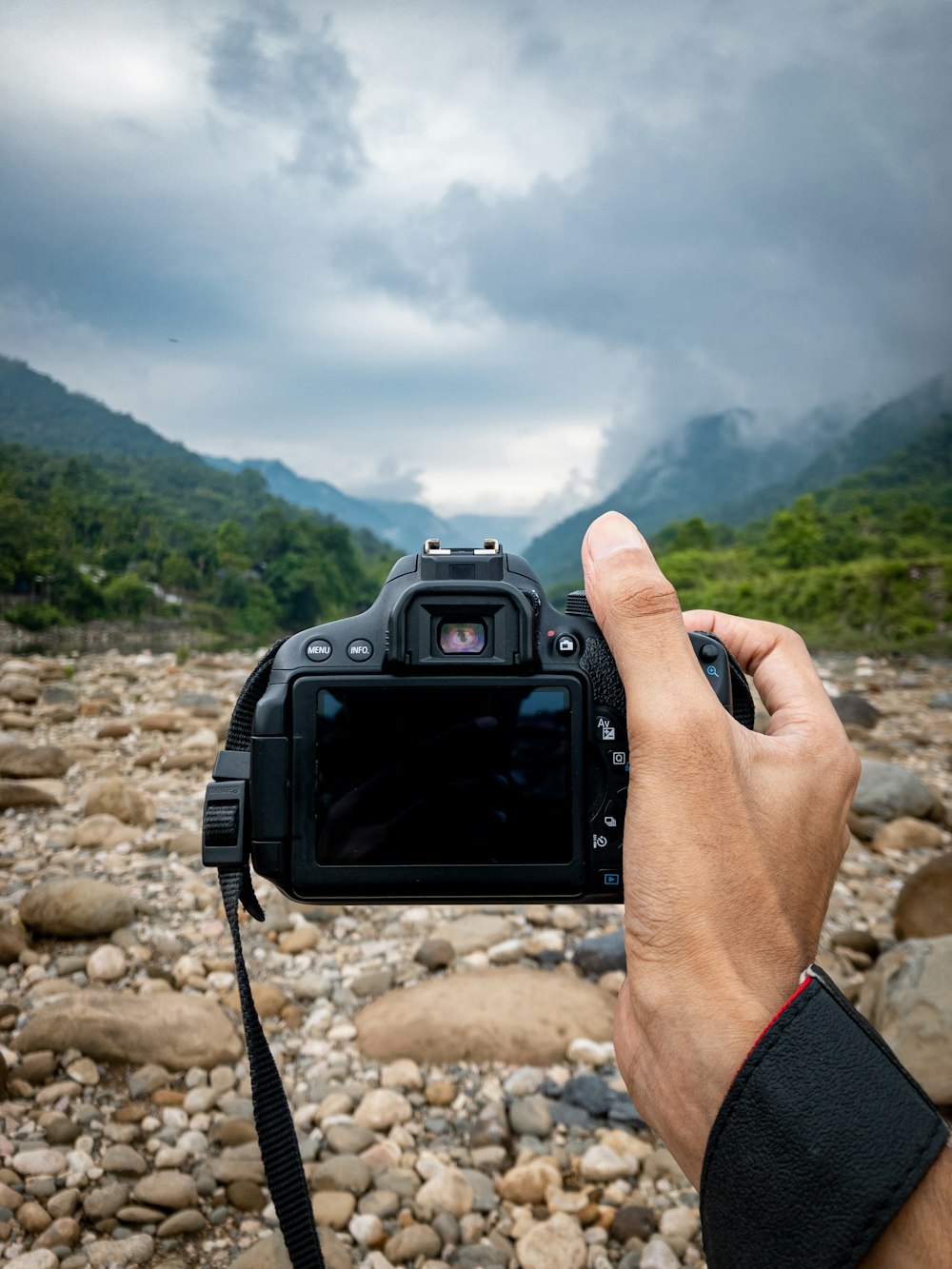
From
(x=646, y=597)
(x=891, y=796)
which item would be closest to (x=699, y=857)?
(x=646, y=597)

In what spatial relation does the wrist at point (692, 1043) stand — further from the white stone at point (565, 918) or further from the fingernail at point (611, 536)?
the white stone at point (565, 918)

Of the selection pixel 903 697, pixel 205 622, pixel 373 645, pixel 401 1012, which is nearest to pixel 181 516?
pixel 205 622

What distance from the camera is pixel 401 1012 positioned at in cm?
179

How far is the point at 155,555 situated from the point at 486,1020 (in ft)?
21.7

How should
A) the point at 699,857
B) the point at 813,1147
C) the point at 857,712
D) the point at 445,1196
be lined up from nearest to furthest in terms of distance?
the point at 813,1147 → the point at 699,857 → the point at 445,1196 → the point at 857,712

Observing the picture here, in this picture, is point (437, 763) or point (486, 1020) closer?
point (437, 763)

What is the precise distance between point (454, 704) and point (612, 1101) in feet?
3.67

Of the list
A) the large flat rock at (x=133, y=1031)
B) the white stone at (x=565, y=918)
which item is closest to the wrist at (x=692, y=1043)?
the large flat rock at (x=133, y=1031)

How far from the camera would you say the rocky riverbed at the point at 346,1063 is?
127 centimetres

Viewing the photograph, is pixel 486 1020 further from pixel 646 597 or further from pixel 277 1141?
pixel 646 597

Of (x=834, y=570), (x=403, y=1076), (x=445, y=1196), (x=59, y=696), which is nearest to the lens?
(x=445, y=1196)

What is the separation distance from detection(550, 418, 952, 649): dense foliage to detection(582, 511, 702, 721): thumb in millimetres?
8161

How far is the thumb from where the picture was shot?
80cm

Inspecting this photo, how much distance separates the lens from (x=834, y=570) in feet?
36.5
